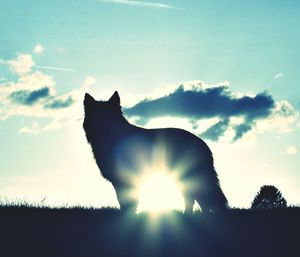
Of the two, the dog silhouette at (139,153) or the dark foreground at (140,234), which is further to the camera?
the dog silhouette at (139,153)

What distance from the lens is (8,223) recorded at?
10.1 metres

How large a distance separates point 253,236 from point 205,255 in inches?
69.8

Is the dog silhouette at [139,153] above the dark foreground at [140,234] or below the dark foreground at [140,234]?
above

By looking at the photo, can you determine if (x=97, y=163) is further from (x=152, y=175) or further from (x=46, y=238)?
(x=46, y=238)

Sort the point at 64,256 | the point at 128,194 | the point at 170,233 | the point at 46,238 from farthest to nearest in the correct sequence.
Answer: the point at 128,194 → the point at 170,233 → the point at 46,238 → the point at 64,256

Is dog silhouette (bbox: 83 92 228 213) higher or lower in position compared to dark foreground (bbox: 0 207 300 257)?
higher

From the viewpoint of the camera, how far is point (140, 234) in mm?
9406

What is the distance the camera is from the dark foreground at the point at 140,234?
8.36m

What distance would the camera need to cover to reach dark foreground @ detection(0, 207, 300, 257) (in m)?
8.36

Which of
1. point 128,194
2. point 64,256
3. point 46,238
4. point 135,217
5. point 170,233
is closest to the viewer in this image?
point 64,256

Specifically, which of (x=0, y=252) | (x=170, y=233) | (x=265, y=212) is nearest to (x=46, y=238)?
(x=0, y=252)

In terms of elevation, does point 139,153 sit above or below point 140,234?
above

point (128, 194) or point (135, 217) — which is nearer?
point (135, 217)

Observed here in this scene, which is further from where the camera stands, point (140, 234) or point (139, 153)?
point (139, 153)
